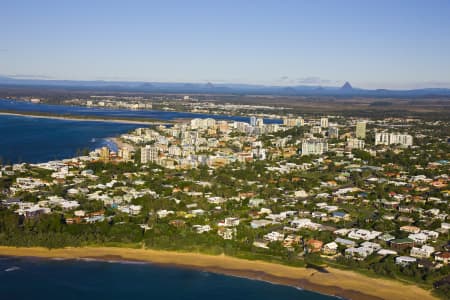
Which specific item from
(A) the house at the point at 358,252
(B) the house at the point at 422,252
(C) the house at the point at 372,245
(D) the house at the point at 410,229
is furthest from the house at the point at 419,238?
(A) the house at the point at 358,252

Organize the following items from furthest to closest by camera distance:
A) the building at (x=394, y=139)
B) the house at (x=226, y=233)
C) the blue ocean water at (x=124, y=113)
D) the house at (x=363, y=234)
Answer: the blue ocean water at (x=124, y=113) → the building at (x=394, y=139) → the house at (x=363, y=234) → the house at (x=226, y=233)

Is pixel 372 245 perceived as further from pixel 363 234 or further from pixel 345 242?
pixel 363 234

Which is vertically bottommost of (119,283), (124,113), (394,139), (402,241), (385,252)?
(119,283)

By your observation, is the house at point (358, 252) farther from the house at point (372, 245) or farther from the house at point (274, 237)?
the house at point (274, 237)

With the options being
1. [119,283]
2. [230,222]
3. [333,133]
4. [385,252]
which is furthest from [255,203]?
[333,133]

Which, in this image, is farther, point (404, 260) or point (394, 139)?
point (394, 139)

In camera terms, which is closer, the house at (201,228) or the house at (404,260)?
the house at (404,260)
